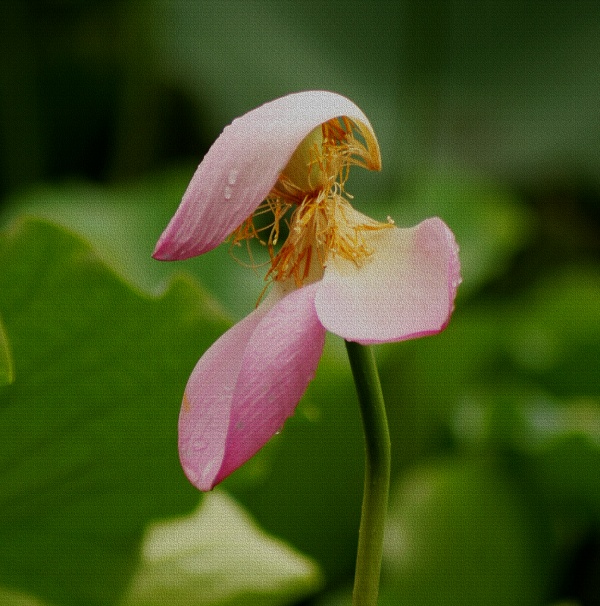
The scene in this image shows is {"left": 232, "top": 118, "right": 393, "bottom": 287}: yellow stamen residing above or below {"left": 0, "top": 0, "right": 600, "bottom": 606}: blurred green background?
above

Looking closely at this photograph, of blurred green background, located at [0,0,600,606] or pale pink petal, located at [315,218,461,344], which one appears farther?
blurred green background, located at [0,0,600,606]

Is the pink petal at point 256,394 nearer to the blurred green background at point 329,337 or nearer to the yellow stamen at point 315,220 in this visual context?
the yellow stamen at point 315,220

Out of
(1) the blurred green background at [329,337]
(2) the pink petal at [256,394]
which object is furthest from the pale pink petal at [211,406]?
(1) the blurred green background at [329,337]

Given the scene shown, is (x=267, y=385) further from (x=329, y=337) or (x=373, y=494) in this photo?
(x=329, y=337)

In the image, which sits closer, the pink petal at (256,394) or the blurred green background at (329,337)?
the pink petal at (256,394)

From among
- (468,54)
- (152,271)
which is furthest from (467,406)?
(468,54)

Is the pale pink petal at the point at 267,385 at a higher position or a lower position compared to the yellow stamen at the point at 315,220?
lower

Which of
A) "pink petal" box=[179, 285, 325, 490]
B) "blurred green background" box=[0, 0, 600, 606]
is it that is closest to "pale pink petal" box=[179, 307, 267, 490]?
"pink petal" box=[179, 285, 325, 490]

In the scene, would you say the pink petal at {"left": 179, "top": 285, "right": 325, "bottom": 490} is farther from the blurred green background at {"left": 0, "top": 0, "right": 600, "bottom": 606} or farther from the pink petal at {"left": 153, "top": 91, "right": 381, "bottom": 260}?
the blurred green background at {"left": 0, "top": 0, "right": 600, "bottom": 606}
